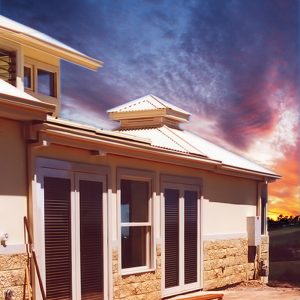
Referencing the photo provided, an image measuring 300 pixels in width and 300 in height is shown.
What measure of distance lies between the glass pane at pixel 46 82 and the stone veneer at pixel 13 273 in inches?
231

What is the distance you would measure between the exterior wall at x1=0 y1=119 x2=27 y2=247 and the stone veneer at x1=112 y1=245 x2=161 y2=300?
7.82 ft

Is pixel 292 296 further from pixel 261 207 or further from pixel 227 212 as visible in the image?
pixel 261 207

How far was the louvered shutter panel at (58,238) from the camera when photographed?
7.94 metres

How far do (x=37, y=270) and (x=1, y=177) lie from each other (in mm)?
1269

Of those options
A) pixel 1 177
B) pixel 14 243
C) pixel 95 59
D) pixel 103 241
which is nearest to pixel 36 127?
pixel 1 177

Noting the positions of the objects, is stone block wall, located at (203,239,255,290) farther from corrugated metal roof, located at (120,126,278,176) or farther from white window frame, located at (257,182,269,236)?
corrugated metal roof, located at (120,126,278,176)

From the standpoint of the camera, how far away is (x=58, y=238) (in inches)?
320

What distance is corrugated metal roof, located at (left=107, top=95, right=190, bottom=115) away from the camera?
47.1 ft

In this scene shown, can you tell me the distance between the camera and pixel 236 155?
53.6ft

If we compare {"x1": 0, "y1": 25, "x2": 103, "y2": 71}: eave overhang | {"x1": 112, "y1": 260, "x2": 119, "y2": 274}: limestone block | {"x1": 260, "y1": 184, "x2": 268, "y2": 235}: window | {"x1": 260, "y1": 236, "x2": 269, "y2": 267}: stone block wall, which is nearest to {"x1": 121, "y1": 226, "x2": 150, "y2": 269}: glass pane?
{"x1": 112, "y1": 260, "x2": 119, "y2": 274}: limestone block

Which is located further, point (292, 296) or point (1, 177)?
point (292, 296)

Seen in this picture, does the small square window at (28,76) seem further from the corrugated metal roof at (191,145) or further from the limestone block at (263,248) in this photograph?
the limestone block at (263,248)

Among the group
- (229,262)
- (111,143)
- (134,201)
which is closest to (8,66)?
(111,143)

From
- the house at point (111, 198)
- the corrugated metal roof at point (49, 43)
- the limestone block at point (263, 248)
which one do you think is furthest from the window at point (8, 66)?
the limestone block at point (263, 248)
